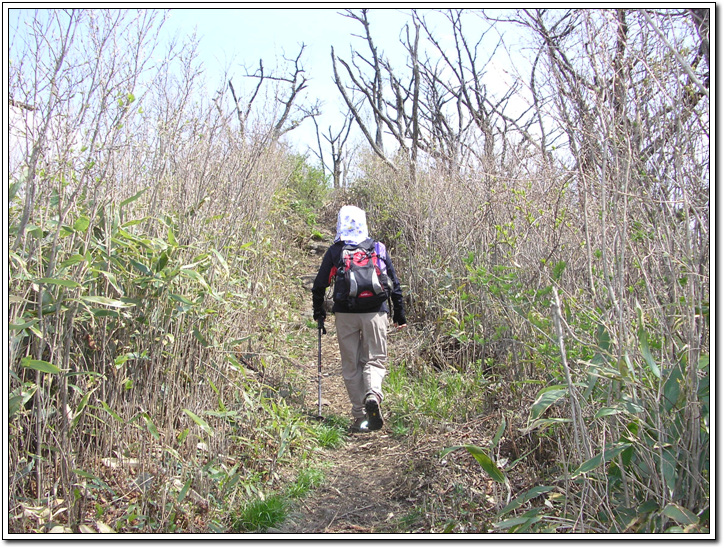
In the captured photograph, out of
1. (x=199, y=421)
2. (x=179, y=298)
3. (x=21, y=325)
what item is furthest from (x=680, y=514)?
(x=21, y=325)

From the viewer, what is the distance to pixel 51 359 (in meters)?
2.28

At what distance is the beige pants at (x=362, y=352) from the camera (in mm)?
3930

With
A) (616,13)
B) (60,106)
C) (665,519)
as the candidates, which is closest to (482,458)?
(665,519)

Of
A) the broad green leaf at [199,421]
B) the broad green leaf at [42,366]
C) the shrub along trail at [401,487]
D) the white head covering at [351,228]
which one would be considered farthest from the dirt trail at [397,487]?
the white head covering at [351,228]

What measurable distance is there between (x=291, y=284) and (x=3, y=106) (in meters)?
5.43

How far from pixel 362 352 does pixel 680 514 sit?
2.62m

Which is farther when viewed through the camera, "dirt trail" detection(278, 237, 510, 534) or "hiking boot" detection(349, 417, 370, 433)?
"hiking boot" detection(349, 417, 370, 433)

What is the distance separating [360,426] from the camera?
12.9 ft

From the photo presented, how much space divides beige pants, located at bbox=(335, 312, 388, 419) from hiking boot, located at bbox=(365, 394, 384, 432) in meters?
0.07

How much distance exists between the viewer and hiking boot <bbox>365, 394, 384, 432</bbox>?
3.85 m

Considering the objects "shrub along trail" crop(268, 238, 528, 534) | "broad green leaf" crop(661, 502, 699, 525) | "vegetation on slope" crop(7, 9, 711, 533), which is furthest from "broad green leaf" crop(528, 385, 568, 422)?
"shrub along trail" crop(268, 238, 528, 534)

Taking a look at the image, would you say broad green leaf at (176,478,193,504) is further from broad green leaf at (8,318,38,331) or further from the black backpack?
the black backpack

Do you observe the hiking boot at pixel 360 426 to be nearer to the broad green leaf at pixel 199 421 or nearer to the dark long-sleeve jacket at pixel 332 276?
the dark long-sleeve jacket at pixel 332 276

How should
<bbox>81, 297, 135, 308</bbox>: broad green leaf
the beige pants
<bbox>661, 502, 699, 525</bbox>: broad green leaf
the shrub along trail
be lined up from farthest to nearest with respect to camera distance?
the beige pants, the shrub along trail, <bbox>81, 297, 135, 308</bbox>: broad green leaf, <bbox>661, 502, 699, 525</bbox>: broad green leaf
